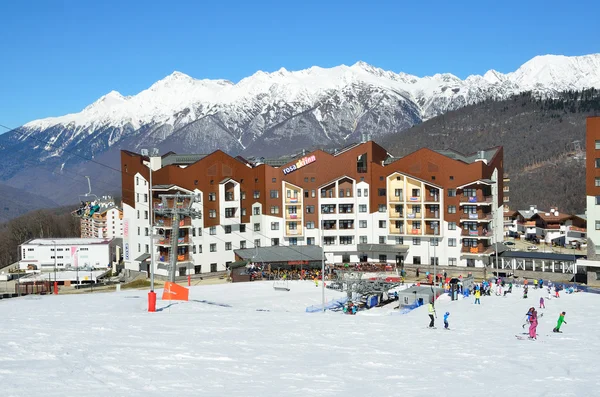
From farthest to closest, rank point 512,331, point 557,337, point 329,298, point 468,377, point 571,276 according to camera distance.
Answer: point 571,276, point 329,298, point 512,331, point 557,337, point 468,377

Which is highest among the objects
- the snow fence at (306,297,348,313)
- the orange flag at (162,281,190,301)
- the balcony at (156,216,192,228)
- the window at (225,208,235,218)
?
the window at (225,208,235,218)

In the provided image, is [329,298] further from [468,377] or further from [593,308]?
[468,377]

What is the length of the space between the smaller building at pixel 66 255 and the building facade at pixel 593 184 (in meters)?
76.2

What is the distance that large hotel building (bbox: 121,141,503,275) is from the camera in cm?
7550

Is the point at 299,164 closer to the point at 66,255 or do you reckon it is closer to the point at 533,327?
the point at 66,255

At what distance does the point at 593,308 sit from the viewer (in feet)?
147

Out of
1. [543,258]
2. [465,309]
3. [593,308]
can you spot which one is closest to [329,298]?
[465,309]

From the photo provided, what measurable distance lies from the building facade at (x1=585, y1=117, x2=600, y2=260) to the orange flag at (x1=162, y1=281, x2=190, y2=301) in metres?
47.9

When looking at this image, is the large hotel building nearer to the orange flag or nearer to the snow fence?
the snow fence

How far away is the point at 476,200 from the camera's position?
74.8 metres

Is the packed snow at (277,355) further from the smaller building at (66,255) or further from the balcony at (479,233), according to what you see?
the smaller building at (66,255)

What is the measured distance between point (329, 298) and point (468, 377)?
33722 mm

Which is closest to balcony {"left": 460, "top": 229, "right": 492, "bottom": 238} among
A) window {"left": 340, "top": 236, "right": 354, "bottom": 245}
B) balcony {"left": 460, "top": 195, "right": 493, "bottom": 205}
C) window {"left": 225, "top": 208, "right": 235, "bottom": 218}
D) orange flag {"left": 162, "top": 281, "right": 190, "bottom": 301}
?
balcony {"left": 460, "top": 195, "right": 493, "bottom": 205}

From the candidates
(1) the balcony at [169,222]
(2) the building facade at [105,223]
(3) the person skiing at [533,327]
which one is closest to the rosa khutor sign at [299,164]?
(1) the balcony at [169,222]
